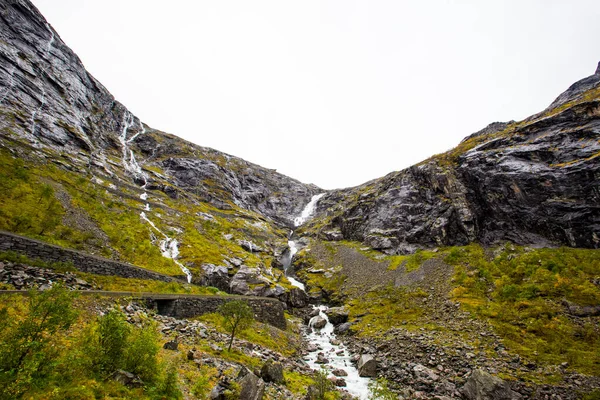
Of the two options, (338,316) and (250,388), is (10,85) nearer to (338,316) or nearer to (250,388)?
(338,316)

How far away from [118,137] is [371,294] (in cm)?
11898

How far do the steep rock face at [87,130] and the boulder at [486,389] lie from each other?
82.3 metres

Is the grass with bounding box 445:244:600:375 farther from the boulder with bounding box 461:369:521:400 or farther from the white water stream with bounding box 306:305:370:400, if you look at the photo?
the white water stream with bounding box 306:305:370:400

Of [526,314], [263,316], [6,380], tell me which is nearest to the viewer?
[6,380]

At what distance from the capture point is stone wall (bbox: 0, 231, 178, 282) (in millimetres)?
20609

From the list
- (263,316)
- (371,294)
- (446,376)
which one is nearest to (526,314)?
(446,376)

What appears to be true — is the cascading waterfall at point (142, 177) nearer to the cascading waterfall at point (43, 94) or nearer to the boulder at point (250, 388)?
the cascading waterfall at point (43, 94)

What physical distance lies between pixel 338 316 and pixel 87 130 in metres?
98.2

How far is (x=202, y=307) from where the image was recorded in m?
25.6

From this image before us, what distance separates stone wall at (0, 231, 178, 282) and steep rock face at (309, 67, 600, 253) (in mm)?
50189

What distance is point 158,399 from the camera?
30.7ft

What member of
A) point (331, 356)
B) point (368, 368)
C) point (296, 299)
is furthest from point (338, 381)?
point (296, 299)

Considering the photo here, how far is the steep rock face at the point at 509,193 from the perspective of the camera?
41.8m

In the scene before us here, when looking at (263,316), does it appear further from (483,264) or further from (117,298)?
(483,264)
